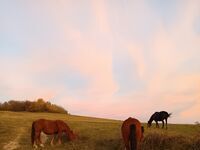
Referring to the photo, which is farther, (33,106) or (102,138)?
(33,106)

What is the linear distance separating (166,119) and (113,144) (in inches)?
425

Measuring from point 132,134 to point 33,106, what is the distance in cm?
4608

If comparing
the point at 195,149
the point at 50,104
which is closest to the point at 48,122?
the point at 195,149

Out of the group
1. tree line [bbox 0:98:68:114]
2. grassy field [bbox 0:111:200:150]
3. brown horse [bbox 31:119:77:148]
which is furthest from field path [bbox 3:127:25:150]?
tree line [bbox 0:98:68:114]

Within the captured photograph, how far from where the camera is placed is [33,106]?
66.8 m

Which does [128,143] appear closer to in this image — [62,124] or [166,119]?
[62,124]

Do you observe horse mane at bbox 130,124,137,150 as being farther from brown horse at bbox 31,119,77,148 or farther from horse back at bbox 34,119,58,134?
horse back at bbox 34,119,58,134

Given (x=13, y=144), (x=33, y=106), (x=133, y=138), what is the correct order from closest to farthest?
(x=133, y=138)
(x=13, y=144)
(x=33, y=106)

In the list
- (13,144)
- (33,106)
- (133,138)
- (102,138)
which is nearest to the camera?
(133,138)

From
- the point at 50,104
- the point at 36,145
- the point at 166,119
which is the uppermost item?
the point at 50,104

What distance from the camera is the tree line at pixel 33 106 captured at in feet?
219

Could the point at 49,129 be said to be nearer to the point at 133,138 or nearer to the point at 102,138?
the point at 102,138

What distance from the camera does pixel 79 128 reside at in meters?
38.6

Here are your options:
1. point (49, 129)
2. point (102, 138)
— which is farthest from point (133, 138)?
point (49, 129)
